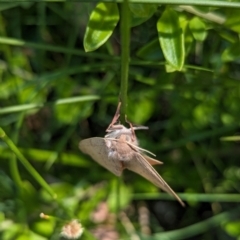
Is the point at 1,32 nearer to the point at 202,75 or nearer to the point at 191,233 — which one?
the point at 202,75

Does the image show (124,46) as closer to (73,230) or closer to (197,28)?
(197,28)

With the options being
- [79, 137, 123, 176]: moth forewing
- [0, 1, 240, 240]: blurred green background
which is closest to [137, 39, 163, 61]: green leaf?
[0, 1, 240, 240]: blurred green background

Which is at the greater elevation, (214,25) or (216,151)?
(214,25)

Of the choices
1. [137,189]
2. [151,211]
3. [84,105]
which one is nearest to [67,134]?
[84,105]

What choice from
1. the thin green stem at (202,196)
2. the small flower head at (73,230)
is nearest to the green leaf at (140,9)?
the small flower head at (73,230)

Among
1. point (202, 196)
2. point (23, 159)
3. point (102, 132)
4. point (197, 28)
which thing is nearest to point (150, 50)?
point (197, 28)

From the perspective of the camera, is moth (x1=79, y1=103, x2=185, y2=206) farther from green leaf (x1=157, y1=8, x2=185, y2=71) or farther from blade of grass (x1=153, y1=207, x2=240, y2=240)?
blade of grass (x1=153, y1=207, x2=240, y2=240)

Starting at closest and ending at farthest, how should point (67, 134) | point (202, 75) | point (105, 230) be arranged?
point (202, 75), point (67, 134), point (105, 230)
